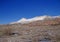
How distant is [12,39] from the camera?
3.79 m

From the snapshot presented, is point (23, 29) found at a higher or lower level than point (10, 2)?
lower

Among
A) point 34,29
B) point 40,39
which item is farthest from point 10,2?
point 40,39

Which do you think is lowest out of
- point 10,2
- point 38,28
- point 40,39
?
point 40,39

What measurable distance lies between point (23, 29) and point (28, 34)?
0.50 feet

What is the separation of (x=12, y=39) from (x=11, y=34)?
0.38ft

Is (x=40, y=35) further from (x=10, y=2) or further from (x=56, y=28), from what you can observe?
(x=10, y=2)

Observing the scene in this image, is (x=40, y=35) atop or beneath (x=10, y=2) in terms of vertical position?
beneath

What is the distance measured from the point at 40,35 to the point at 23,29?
39cm

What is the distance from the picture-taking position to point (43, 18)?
3.77 m

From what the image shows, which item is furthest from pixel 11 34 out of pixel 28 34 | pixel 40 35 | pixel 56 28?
pixel 56 28

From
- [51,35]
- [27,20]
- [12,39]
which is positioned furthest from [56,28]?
[12,39]

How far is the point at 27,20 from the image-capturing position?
3830mm

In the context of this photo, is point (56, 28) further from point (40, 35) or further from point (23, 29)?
point (23, 29)

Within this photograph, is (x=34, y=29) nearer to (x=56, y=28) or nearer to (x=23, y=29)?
(x=23, y=29)
